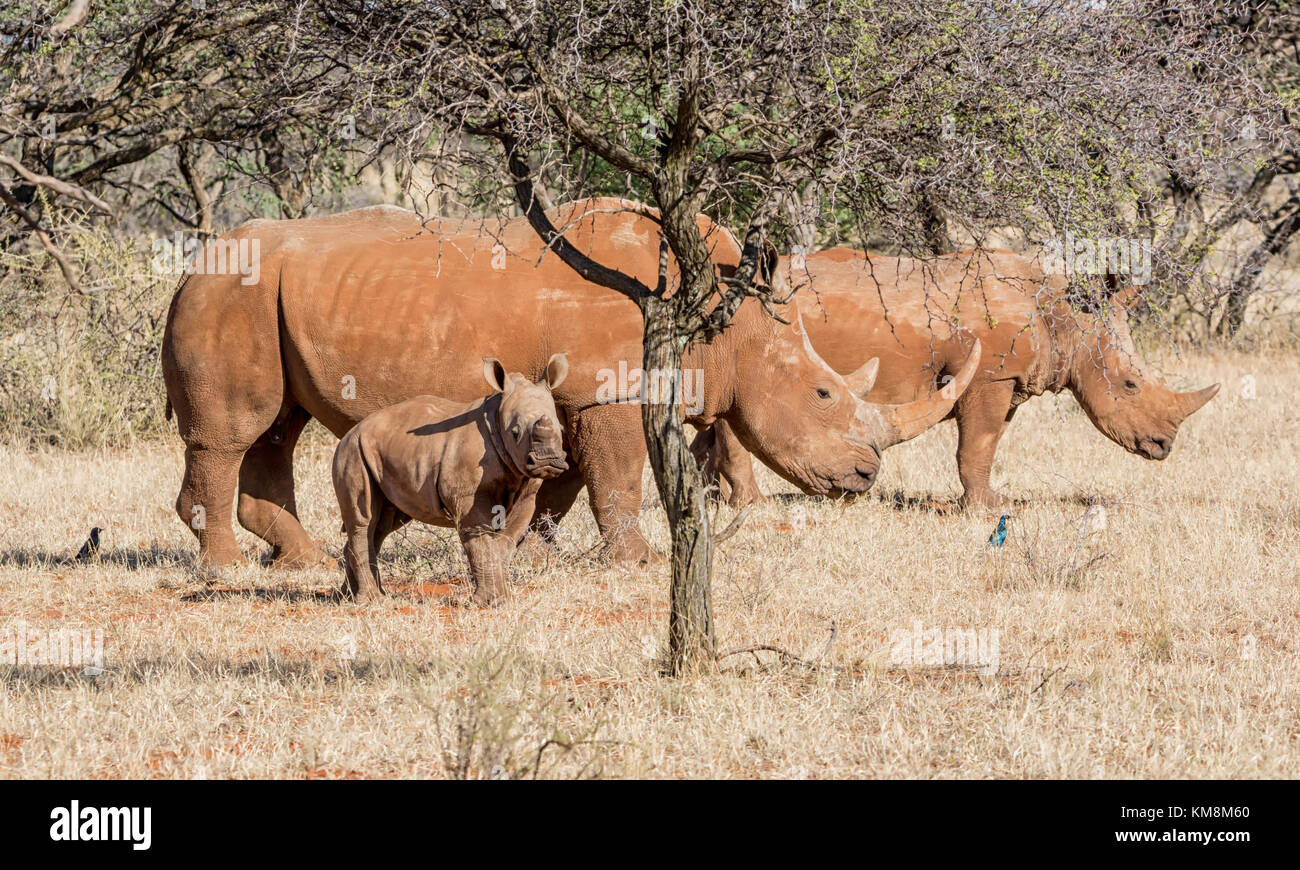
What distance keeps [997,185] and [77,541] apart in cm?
620

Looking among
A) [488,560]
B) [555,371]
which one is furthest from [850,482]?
[488,560]

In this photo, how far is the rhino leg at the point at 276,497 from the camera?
27.1 feet

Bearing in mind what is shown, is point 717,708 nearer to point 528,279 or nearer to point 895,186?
point 895,186

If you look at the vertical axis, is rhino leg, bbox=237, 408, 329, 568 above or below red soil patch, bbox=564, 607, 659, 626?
above

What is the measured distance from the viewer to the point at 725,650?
5.78 metres

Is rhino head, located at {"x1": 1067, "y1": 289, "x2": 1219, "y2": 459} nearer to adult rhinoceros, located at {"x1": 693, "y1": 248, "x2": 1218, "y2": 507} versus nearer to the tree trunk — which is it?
adult rhinoceros, located at {"x1": 693, "y1": 248, "x2": 1218, "y2": 507}

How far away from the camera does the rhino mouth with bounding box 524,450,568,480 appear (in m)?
6.35

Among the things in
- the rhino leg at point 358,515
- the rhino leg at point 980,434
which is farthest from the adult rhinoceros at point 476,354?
the rhino leg at point 980,434

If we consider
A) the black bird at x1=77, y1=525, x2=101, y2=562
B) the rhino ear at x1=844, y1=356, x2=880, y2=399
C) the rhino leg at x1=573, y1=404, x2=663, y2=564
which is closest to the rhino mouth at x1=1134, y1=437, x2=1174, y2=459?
the rhino ear at x1=844, y1=356, x2=880, y2=399

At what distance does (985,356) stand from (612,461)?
3280 mm

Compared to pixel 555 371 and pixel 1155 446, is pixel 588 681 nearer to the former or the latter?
pixel 555 371

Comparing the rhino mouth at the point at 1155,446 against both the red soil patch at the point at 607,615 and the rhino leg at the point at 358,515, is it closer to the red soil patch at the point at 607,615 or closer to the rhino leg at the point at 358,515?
the red soil patch at the point at 607,615

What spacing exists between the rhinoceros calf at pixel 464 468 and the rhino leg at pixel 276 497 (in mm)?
1274

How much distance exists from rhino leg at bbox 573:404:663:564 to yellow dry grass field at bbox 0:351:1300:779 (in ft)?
0.93
